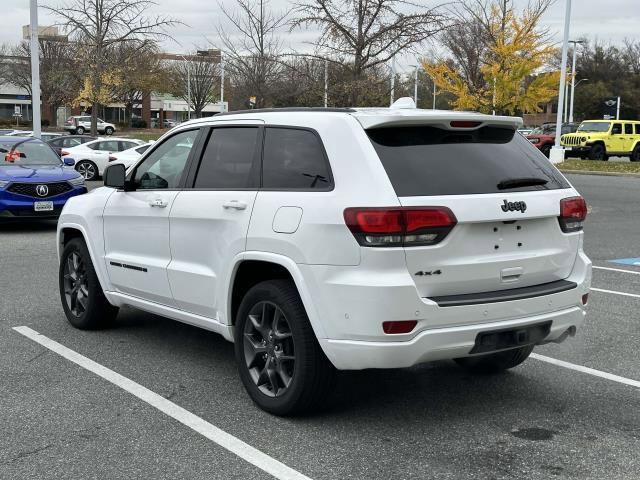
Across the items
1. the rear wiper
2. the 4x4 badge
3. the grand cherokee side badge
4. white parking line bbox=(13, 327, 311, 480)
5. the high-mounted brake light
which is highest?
the high-mounted brake light

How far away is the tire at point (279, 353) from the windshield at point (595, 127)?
3430cm

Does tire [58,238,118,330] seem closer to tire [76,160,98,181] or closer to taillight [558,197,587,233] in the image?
taillight [558,197,587,233]

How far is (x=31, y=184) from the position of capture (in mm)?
12414

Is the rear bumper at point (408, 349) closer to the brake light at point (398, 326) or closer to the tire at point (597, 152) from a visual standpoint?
the brake light at point (398, 326)

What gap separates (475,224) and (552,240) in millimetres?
665

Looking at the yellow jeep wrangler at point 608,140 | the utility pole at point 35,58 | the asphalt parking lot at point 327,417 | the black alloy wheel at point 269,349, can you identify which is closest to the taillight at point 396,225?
the black alloy wheel at point 269,349

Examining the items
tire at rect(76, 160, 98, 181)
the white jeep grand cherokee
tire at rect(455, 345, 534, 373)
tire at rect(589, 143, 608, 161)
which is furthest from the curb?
the white jeep grand cherokee

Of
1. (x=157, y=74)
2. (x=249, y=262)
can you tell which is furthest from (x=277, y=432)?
(x=157, y=74)

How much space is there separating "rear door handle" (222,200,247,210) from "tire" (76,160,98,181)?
21.1 m

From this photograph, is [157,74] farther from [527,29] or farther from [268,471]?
[268,471]

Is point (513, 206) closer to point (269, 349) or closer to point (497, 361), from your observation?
point (497, 361)

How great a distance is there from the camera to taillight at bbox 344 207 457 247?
3.79 meters

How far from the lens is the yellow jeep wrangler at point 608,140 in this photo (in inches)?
1389

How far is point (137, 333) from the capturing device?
6312 millimetres
